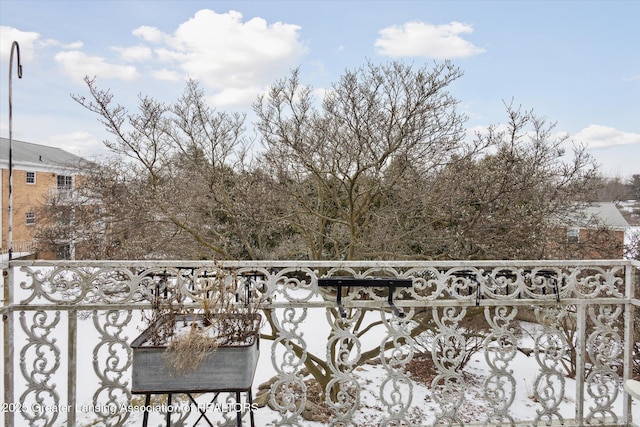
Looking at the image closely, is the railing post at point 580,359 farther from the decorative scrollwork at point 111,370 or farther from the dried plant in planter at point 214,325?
the decorative scrollwork at point 111,370

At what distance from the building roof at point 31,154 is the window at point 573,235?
640 inches

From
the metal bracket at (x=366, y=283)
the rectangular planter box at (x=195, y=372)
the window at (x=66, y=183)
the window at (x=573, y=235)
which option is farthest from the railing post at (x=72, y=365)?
the window at (x=66, y=183)

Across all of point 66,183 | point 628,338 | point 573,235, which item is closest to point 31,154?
point 66,183

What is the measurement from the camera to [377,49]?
558cm

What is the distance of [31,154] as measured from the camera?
17.5m

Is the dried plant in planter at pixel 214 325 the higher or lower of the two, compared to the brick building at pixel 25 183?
lower

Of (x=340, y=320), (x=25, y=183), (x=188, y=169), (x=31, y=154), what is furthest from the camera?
(x=31, y=154)

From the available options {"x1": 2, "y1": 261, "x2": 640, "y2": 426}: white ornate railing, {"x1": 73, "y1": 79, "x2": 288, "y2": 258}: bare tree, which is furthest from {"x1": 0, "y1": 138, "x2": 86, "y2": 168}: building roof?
{"x1": 2, "y1": 261, "x2": 640, "y2": 426}: white ornate railing

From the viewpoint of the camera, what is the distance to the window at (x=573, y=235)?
5.71 metres

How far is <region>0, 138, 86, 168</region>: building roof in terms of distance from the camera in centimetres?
1533

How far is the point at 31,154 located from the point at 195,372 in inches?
832

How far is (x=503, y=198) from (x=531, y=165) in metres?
0.87

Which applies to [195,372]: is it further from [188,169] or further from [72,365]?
[188,169]

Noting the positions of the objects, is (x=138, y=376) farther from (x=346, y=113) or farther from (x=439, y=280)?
(x=346, y=113)
